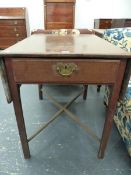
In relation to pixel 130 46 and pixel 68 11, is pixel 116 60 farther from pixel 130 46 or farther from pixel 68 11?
pixel 68 11

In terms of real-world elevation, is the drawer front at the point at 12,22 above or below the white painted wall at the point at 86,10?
below

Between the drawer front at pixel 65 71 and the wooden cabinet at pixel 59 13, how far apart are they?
133 inches

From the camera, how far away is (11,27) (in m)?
3.75

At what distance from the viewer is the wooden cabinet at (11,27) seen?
3.68 m

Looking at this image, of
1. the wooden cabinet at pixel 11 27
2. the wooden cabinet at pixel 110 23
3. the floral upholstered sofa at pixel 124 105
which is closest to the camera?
the floral upholstered sofa at pixel 124 105

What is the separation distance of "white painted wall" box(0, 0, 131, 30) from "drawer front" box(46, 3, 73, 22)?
1.48 ft

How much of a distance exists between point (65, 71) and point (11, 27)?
11.4 feet

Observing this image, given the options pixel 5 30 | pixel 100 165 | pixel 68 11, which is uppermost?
pixel 68 11

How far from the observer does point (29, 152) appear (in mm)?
1152

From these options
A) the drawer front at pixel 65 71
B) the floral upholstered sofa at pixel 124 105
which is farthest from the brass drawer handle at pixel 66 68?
the floral upholstered sofa at pixel 124 105

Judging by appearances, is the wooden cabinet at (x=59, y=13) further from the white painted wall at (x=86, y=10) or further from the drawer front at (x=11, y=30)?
the drawer front at (x=11, y=30)

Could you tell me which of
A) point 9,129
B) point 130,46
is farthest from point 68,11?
point 9,129

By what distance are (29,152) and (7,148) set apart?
20 centimetres

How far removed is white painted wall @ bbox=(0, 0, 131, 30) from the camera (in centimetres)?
410
